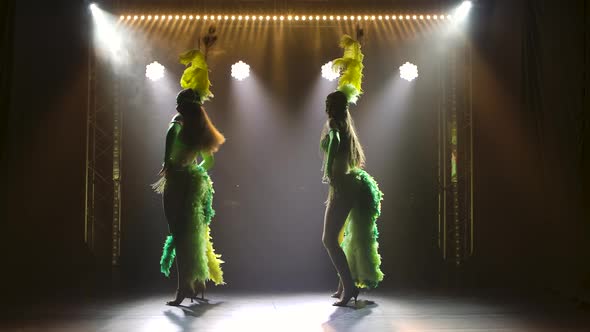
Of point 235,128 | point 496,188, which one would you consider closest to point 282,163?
point 235,128

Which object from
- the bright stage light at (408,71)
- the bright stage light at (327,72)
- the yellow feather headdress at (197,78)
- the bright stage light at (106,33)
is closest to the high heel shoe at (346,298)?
the yellow feather headdress at (197,78)

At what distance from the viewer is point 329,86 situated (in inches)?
268

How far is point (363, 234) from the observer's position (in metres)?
4.47

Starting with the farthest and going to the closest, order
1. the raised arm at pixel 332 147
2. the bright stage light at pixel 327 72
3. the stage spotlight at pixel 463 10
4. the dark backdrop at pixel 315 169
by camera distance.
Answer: the bright stage light at pixel 327 72 → the stage spotlight at pixel 463 10 → the dark backdrop at pixel 315 169 → the raised arm at pixel 332 147

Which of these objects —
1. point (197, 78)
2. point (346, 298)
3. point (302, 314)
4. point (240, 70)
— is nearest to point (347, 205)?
point (346, 298)

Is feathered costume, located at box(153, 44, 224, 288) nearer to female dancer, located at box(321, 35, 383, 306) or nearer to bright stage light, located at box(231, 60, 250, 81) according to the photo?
female dancer, located at box(321, 35, 383, 306)

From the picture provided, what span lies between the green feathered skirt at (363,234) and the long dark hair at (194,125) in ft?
3.97

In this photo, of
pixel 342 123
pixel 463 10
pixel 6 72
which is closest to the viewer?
pixel 342 123

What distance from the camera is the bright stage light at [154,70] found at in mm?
6664

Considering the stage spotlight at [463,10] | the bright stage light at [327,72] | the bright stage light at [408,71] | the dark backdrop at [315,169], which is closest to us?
the dark backdrop at [315,169]

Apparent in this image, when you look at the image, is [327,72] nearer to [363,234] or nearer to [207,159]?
[207,159]

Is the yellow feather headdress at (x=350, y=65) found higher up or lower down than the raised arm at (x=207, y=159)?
higher up

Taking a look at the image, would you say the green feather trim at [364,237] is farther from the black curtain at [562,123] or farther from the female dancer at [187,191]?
the black curtain at [562,123]

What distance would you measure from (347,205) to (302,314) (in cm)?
92
